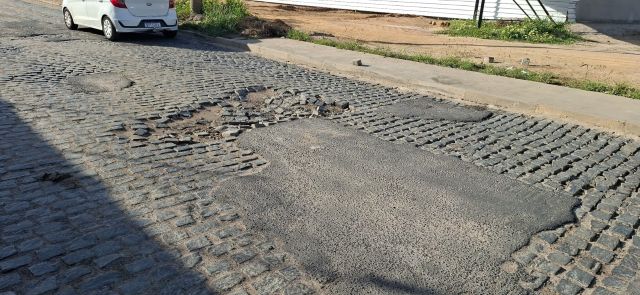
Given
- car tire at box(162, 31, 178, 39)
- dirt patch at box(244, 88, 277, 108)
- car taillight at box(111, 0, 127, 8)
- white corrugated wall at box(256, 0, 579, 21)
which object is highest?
white corrugated wall at box(256, 0, 579, 21)

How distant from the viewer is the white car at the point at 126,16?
13.2 metres

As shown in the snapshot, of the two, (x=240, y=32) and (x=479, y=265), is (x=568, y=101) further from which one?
(x=240, y=32)

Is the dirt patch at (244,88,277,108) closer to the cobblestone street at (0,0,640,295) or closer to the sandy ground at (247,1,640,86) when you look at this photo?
the cobblestone street at (0,0,640,295)

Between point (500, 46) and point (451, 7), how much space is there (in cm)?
768

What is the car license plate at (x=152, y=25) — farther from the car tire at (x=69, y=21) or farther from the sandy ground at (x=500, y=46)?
the sandy ground at (x=500, y=46)

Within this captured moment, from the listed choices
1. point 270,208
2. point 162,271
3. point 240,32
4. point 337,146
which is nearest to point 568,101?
point 337,146

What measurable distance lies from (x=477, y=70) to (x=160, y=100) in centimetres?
677

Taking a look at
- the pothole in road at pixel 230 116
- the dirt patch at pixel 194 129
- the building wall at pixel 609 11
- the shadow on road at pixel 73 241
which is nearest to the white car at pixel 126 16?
the pothole in road at pixel 230 116

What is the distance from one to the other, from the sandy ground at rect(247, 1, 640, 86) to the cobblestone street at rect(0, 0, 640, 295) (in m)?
5.03

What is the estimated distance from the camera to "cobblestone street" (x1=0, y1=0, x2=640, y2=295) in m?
3.52

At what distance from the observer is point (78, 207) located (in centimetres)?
429

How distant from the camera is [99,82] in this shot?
8.80 m

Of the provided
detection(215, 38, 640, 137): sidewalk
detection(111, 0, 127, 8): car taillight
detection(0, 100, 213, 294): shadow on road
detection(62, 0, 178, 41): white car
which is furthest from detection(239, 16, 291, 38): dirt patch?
detection(0, 100, 213, 294): shadow on road

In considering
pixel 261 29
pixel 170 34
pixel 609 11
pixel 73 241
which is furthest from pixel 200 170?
pixel 609 11
